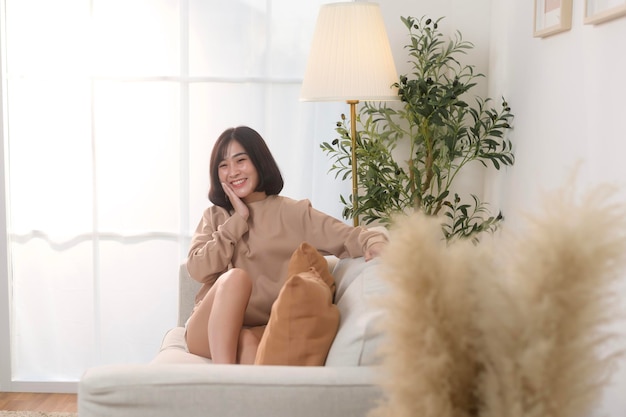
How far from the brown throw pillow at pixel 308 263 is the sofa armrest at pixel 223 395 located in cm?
78

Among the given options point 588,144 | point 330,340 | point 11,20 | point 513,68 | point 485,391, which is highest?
point 11,20

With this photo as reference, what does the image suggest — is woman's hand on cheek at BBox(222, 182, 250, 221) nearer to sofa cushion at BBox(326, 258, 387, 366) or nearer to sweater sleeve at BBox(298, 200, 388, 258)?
sweater sleeve at BBox(298, 200, 388, 258)

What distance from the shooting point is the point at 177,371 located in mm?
1601

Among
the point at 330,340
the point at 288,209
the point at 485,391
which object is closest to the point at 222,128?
the point at 288,209

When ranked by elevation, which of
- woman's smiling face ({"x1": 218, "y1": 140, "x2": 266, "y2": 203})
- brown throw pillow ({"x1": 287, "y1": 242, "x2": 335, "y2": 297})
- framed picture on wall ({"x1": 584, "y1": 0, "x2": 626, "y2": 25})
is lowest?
brown throw pillow ({"x1": 287, "y1": 242, "x2": 335, "y2": 297})

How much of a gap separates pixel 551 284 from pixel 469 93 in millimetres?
2594

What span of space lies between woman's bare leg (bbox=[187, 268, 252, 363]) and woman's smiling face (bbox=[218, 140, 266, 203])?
462mm

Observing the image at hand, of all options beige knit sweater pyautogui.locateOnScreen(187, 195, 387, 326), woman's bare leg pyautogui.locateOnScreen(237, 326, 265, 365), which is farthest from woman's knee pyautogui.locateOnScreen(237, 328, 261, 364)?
beige knit sweater pyautogui.locateOnScreen(187, 195, 387, 326)

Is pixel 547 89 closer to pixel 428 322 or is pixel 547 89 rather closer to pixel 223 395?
pixel 223 395

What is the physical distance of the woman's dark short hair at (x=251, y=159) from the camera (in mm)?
2814

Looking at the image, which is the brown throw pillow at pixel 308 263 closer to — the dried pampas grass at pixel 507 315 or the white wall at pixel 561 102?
the white wall at pixel 561 102

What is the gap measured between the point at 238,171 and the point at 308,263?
58cm

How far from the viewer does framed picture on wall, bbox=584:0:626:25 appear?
1.71m

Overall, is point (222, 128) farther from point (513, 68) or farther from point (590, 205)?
point (590, 205)
